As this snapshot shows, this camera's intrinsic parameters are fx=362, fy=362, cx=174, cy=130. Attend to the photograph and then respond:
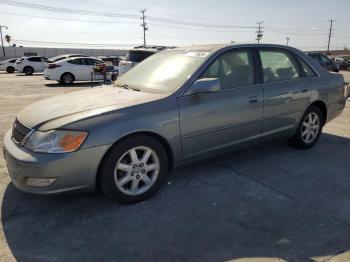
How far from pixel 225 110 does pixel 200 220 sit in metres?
1.40

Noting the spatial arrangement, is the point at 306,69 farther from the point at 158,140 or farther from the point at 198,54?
the point at 158,140

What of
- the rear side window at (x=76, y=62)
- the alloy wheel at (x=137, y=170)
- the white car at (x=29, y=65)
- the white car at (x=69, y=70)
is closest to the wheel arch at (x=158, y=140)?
the alloy wheel at (x=137, y=170)

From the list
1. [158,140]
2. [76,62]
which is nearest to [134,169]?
[158,140]

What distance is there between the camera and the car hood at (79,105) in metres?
3.45

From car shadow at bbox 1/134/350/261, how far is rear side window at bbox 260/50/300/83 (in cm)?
126

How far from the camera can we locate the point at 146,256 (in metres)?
2.81

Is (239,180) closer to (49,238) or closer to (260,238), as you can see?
(260,238)

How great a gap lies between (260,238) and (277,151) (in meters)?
2.54

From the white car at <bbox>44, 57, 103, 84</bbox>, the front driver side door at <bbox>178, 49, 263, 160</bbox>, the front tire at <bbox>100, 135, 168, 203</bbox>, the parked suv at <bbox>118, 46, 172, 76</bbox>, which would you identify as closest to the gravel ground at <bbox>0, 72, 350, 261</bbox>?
the front tire at <bbox>100, 135, 168, 203</bbox>

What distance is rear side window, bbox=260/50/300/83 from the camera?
187 inches

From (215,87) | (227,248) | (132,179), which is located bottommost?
(227,248)

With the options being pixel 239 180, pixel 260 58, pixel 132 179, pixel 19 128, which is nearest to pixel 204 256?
pixel 132 179

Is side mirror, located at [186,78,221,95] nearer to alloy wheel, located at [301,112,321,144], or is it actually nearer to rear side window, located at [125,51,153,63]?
alloy wheel, located at [301,112,321,144]

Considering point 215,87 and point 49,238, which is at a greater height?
point 215,87
